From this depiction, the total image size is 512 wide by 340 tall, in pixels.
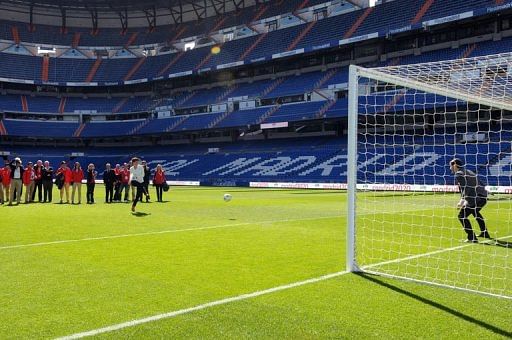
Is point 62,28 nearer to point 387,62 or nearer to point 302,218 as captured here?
point 387,62

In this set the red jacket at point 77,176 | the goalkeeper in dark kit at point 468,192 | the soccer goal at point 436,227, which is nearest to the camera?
the soccer goal at point 436,227

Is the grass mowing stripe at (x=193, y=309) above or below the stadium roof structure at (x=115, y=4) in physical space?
below

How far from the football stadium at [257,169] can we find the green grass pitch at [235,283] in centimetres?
4

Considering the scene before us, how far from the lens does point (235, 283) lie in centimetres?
593

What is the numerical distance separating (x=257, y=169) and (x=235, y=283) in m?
36.3

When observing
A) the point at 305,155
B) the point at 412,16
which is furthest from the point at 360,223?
the point at 412,16

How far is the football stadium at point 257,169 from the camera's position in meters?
5.05

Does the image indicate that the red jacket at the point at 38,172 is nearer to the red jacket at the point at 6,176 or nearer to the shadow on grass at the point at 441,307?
the red jacket at the point at 6,176

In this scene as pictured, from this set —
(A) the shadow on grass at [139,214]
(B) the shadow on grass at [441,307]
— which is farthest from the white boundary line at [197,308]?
(A) the shadow on grass at [139,214]

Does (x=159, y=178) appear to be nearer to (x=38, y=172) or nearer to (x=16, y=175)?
(x=38, y=172)

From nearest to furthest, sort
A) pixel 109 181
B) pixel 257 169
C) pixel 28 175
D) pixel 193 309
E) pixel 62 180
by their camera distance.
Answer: pixel 193 309 < pixel 28 175 < pixel 62 180 < pixel 109 181 < pixel 257 169

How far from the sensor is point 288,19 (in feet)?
173

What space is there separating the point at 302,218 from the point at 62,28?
62309 mm

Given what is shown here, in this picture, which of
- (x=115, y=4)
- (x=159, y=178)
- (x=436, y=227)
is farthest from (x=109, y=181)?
(x=115, y=4)
